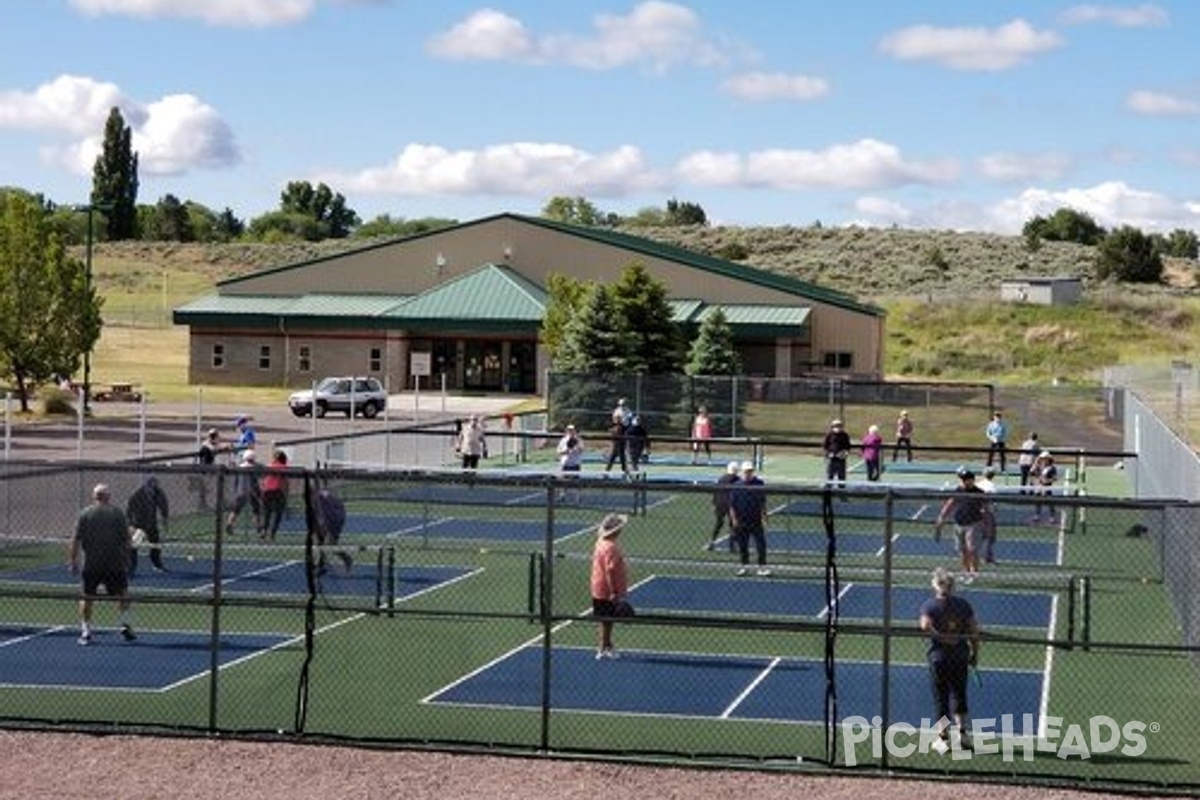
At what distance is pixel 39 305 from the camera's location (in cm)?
6450

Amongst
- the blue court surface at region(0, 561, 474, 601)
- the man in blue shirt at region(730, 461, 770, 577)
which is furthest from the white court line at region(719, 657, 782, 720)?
the blue court surface at region(0, 561, 474, 601)

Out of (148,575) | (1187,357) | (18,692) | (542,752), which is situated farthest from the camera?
(1187,357)

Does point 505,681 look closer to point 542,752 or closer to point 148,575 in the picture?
point 542,752

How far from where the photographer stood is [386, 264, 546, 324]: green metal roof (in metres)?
83.9

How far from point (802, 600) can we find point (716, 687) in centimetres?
501

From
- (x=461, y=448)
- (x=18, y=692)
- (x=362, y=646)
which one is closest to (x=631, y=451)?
(x=461, y=448)

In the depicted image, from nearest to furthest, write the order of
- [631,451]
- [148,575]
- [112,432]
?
[148,575]
[631,451]
[112,432]

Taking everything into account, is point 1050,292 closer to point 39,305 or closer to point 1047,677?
point 39,305

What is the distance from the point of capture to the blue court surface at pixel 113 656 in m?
19.5

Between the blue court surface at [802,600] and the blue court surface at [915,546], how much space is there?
1.69 m

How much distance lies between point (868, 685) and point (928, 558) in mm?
9942

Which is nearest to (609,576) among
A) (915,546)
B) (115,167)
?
(915,546)

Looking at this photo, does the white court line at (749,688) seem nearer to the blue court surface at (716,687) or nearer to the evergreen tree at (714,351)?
the blue court surface at (716,687)

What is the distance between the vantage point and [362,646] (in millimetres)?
22094
